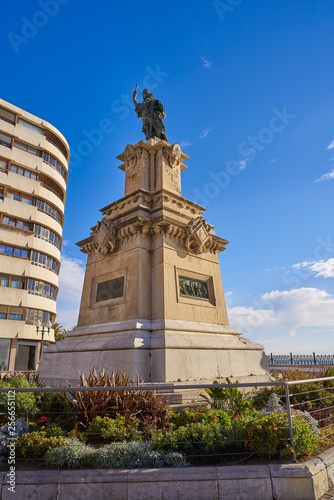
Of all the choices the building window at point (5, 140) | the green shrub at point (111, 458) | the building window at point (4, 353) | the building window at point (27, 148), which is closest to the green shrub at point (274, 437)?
the green shrub at point (111, 458)

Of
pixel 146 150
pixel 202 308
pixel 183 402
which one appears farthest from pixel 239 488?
pixel 146 150

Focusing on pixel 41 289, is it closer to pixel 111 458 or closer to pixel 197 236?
pixel 197 236

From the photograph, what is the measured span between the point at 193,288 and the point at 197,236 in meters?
1.95

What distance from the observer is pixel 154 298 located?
11164 mm

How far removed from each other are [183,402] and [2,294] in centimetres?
3374

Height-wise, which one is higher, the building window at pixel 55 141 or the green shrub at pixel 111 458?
the building window at pixel 55 141

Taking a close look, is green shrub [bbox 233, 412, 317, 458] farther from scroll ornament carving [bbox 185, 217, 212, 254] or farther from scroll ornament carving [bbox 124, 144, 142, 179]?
scroll ornament carving [bbox 124, 144, 142, 179]

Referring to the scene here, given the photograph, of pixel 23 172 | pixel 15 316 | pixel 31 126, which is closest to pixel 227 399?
pixel 15 316

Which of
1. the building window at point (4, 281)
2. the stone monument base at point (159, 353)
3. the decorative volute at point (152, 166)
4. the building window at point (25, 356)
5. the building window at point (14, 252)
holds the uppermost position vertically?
the building window at point (14, 252)

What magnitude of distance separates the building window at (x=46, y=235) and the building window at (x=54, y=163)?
30.9 feet

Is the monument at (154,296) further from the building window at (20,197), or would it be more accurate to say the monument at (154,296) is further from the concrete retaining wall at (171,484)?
the building window at (20,197)

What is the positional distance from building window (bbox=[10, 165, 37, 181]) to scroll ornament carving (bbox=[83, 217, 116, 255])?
33.6 meters

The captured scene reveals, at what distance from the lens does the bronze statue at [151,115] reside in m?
16.1

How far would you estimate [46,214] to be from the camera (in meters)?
43.6
